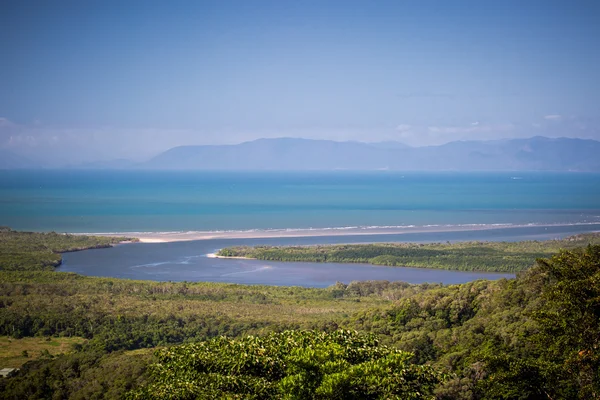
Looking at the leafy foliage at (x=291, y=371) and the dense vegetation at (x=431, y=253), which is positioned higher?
the leafy foliage at (x=291, y=371)

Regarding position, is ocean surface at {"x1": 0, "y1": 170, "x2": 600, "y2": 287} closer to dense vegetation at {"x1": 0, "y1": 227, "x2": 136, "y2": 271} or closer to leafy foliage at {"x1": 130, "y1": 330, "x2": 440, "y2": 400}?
dense vegetation at {"x1": 0, "y1": 227, "x2": 136, "y2": 271}

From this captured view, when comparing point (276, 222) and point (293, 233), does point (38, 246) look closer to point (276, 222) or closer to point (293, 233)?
point (293, 233)

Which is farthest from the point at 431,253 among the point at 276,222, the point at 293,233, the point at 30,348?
the point at 30,348

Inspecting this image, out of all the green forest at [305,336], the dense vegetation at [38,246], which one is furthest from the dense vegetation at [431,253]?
the dense vegetation at [38,246]

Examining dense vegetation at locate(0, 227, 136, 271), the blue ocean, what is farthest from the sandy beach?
dense vegetation at locate(0, 227, 136, 271)

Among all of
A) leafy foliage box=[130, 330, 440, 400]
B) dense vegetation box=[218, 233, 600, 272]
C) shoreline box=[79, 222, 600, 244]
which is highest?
leafy foliage box=[130, 330, 440, 400]

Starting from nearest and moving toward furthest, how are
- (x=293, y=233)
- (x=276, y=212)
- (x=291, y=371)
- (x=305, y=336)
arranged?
(x=291, y=371) → (x=305, y=336) → (x=293, y=233) → (x=276, y=212)

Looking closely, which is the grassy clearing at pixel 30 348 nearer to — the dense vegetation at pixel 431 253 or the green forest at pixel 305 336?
the green forest at pixel 305 336
